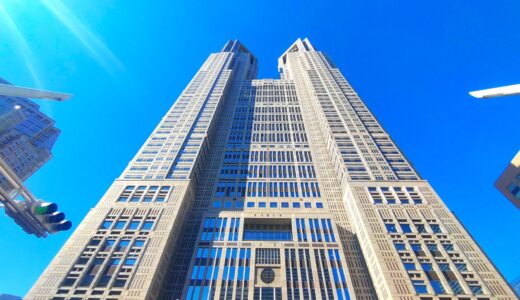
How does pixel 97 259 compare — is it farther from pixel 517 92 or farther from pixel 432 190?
pixel 432 190

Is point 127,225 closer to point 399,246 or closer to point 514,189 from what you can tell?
point 399,246

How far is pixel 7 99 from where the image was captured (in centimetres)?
11275

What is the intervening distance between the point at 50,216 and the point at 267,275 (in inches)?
1495

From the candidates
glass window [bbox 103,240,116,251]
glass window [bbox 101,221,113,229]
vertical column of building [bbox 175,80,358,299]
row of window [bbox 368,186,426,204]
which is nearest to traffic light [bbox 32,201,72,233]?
vertical column of building [bbox 175,80,358,299]

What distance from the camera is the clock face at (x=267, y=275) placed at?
142ft

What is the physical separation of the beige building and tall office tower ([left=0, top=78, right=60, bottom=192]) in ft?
443

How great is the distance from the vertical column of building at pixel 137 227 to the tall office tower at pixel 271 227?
0.20 meters

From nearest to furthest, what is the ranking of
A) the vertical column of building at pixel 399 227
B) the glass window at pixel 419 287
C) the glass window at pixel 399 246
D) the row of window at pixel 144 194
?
the glass window at pixel 419 287
the vertical column of building at pixel 399 227
the glass window at pixel 399 246
the row of window at pixel 144 194

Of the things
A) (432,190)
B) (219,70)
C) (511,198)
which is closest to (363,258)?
(432,190)

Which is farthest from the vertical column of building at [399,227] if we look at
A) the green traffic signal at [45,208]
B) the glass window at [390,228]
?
the green traffic signal at [45,208]

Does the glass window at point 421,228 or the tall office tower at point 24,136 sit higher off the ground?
the tall office tower at point 24,136

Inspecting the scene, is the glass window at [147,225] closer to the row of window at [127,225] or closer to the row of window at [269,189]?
the row of window at [127,225]

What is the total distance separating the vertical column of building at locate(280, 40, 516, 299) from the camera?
3672 centimetres

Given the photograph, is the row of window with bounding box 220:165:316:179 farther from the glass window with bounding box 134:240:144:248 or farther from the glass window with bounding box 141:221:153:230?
the glass window with bounding box 134:240:144:248
